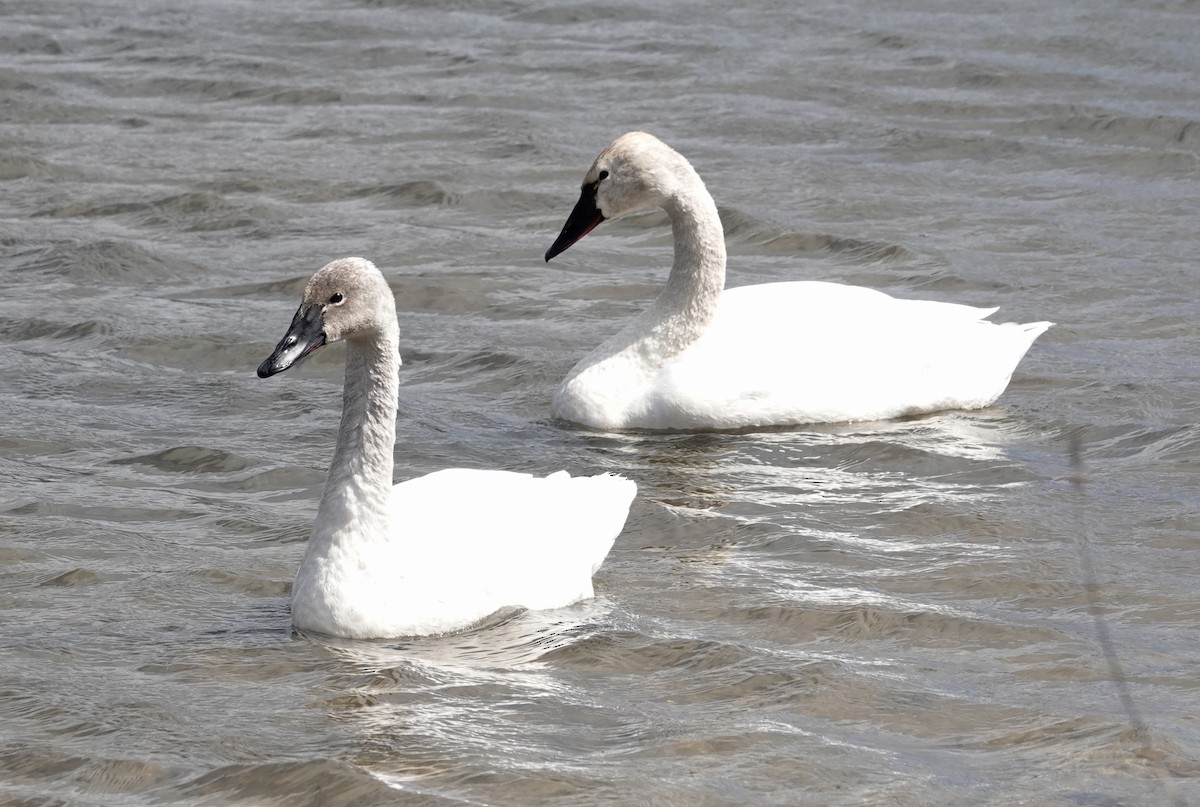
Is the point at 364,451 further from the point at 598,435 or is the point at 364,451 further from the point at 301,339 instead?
the point at 598,435

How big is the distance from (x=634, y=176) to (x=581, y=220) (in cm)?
40

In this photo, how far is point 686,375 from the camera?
30.5 ft

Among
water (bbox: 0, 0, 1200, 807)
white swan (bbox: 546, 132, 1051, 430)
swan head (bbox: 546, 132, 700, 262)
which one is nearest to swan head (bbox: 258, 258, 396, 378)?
water (bbox: 0, 0, 1200, 807)

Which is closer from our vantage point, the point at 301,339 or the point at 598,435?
the point at 301,339

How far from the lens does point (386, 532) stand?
21.4 feet

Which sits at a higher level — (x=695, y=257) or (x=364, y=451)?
(x=695, y=257)

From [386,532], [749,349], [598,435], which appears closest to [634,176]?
[749,349]

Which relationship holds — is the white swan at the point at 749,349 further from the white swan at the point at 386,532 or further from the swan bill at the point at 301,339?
the swan bill at the point at 301,339

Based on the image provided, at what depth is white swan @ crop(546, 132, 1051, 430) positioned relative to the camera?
9.21 metres

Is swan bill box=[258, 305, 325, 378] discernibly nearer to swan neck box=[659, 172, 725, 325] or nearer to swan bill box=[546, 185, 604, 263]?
swan neck box=[659, 172, 725, 325]

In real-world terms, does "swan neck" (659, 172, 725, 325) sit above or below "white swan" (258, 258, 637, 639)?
above

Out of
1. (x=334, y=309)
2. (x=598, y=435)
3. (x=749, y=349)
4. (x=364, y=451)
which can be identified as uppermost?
(x=334, y=309)

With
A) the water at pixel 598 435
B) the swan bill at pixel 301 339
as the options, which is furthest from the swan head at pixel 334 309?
the water at pixel 598 435

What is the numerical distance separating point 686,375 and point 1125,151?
18.7 ft
